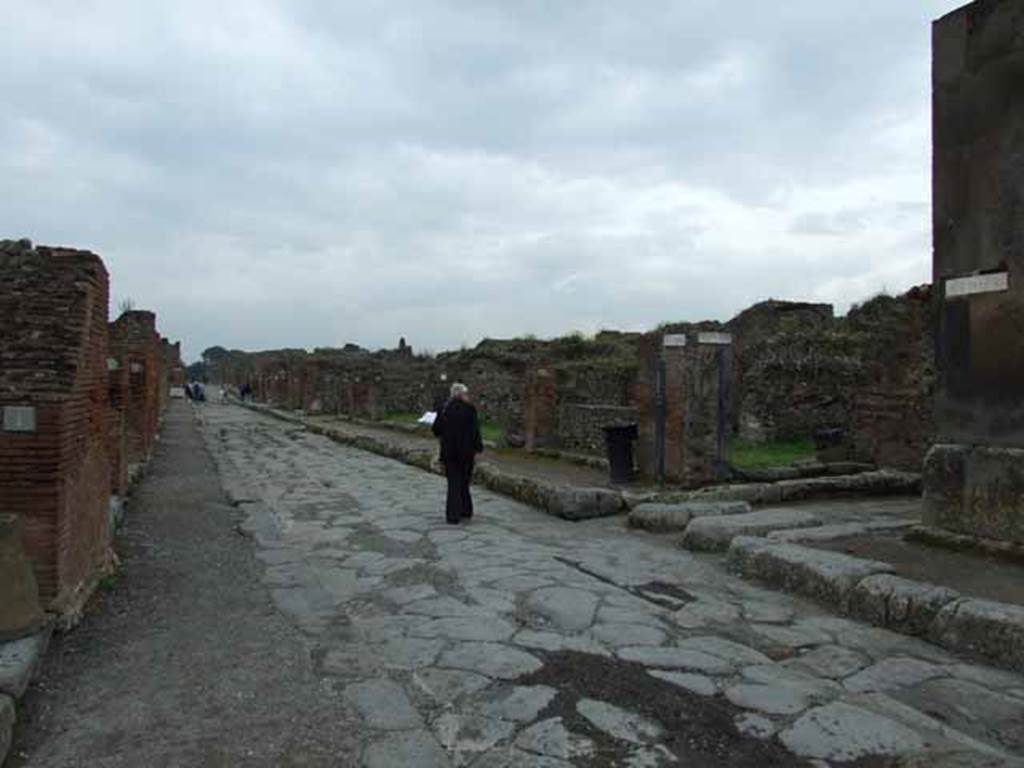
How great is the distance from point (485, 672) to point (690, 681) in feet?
3.18

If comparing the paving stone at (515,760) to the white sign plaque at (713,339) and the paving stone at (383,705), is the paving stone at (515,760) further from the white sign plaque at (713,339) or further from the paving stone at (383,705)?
the white sign plaque at (713,339)

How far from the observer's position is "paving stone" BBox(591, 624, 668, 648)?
436cm

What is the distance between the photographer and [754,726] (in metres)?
3.30

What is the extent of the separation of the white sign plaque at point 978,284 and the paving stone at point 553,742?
15.5ft

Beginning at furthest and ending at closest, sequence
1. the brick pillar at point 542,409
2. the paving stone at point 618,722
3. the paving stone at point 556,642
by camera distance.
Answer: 1. the brick pillar at point 542,409
2. the paving stone at point 556,642
3. the paving stone at point 618,722

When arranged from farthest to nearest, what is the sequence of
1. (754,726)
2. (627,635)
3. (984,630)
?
(627,635) → (984,630) → (754,726)

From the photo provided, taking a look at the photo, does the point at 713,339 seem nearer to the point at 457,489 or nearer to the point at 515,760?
the point at 457,489

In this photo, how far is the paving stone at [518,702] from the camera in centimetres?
337

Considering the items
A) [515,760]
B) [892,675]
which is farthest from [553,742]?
[892,675]

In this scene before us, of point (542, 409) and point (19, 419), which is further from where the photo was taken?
point (542, 409)

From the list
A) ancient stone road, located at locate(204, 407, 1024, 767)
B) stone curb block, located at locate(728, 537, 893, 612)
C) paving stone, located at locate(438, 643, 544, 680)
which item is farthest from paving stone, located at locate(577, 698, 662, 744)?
stone curb block, located at locate(728, 537, 893, 612)

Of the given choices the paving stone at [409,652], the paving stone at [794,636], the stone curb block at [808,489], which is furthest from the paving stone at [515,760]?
the stone curb block at [808,489]

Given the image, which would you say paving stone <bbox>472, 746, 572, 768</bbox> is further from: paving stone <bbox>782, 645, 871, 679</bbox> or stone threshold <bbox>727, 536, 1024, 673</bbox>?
stone threshold <bbox>727, 536, 1024, 673</bbox>

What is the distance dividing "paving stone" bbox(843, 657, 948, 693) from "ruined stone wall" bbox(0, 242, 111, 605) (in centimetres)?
412
